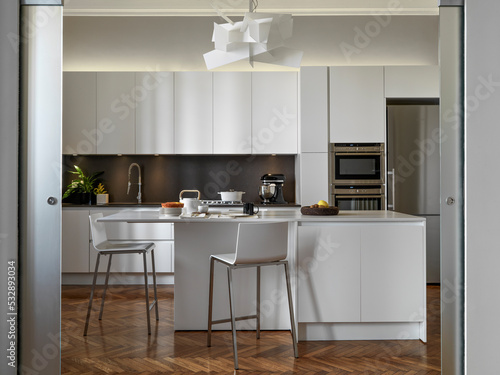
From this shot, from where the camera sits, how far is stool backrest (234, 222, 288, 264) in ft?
9.34

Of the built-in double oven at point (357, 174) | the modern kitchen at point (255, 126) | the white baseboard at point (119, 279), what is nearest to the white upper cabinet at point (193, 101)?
the modern kitchen at point (255, 126)

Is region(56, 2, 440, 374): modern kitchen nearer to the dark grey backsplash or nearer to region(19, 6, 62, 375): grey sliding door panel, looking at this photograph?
the dark grey backsplash

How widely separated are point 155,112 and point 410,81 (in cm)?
274

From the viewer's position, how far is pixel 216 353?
120 inches

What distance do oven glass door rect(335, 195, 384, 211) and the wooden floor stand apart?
149 cm

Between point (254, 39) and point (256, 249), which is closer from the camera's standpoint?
point (254, 39)

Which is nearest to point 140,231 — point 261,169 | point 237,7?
point 261,169

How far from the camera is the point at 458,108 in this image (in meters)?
2.11

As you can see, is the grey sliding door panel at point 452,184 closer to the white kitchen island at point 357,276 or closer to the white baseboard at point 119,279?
the white kitchen island at point 357,276

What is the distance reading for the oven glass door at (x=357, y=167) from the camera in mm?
5012

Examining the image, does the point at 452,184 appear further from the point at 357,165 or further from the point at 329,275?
the point at 357,165
